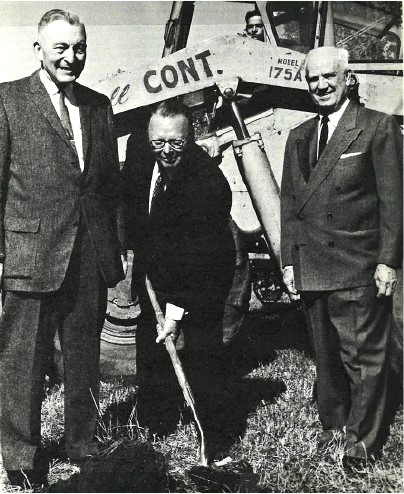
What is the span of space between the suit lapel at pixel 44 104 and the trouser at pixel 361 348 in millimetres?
Result: 1260

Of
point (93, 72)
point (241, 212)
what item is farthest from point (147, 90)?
point (241, 212)

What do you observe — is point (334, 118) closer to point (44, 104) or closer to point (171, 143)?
point (171, 143)

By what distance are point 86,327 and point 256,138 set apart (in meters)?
1.51

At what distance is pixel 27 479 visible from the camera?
96.5 inches

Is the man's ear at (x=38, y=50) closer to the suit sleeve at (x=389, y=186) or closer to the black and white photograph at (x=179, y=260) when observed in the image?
the black and white photograph at (x=179, y=260)

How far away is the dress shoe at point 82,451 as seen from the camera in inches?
102

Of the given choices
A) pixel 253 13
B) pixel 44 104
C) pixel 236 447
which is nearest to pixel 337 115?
pixel 44 104

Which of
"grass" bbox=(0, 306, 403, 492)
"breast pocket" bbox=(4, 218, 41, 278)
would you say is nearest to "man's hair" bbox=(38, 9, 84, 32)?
"breast pocket" bbox=(4, 218, 41, 278)

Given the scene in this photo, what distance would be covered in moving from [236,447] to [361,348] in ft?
2.54

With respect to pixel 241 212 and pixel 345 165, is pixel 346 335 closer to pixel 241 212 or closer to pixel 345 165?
pixel 345 165

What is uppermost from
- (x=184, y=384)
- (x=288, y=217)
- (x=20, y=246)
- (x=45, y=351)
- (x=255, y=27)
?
(x=255, y=27)

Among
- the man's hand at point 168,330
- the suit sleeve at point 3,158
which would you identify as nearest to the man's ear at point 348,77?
the man's hand at point 168,330

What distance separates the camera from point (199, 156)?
3.01 m

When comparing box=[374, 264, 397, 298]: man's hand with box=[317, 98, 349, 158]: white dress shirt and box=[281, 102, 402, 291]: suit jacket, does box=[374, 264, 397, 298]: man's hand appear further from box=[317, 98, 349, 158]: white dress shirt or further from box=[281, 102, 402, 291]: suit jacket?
box=[317, 98, 349, 158]: white dress shirt
